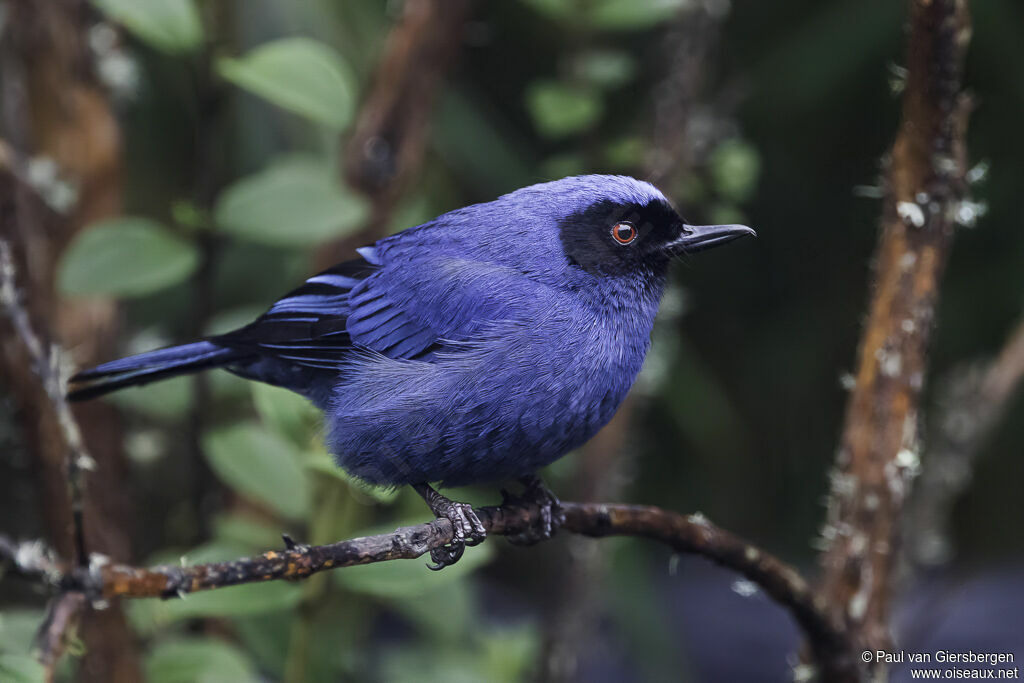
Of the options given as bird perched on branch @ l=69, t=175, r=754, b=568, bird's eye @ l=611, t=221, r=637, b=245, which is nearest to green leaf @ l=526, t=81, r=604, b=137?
bird perched on branch @ l=69, t=175, r=754, b=568

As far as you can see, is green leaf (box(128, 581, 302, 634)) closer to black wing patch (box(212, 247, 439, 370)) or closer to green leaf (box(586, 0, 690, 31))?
black wing patch (box(212, 247, 439, 370))

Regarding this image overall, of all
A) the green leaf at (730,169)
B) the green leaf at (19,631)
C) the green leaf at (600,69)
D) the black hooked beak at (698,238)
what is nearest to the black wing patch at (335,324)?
the black hooked beak at (698,238)

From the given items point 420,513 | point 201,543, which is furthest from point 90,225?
point 420,513

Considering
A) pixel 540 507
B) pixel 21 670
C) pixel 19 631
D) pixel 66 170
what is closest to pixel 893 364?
pixel 540 507

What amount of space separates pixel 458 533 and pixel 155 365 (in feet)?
3.23

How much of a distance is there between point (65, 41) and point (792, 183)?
3.25m

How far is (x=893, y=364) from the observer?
2432 millimetres

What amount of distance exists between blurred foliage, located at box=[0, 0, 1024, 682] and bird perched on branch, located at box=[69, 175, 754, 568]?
0.52 feet

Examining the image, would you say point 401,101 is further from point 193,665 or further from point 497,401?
point 193,665

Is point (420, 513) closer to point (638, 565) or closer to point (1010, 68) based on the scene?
point (638, 565)

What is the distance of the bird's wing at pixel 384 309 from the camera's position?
2.60m

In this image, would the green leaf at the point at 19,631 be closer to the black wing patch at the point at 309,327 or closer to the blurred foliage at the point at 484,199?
the blurred foliage at the point at 484,199

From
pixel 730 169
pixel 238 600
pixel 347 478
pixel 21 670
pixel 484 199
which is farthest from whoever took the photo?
pixel 484 199

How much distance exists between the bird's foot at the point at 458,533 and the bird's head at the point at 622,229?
2.26 feet
